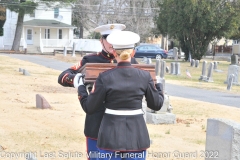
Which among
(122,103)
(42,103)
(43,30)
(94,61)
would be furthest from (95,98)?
(43,30)

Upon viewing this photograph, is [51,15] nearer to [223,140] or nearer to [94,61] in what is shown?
[223,140]

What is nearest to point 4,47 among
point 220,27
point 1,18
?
point 1,18

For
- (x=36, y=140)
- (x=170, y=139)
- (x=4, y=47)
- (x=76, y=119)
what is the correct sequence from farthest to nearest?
(x=4, y=47) → (x=76, y=119) → (x=170, y=139) → (x=36, y=140)

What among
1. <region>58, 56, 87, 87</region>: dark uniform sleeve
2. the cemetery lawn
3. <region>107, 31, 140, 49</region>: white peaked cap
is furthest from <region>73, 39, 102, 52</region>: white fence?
<region>107, 31, 140, 49</region>: white peaked cap

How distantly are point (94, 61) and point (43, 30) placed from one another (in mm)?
57285

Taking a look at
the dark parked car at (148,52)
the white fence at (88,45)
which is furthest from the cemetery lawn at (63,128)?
the white fence at (88,45)

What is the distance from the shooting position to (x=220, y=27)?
4488cm

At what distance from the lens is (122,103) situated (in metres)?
4.63

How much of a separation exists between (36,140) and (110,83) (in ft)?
14.7

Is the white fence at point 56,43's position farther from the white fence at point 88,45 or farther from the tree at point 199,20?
the tree at point 199,20

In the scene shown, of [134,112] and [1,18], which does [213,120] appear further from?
[1,18]

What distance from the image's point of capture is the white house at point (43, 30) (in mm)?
59031

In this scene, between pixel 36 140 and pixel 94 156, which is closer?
pixel 94 156

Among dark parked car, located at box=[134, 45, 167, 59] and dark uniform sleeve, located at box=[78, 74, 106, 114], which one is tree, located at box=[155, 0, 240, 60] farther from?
dark uniform sleeve, located at box=[78, 74, 106, 114]
